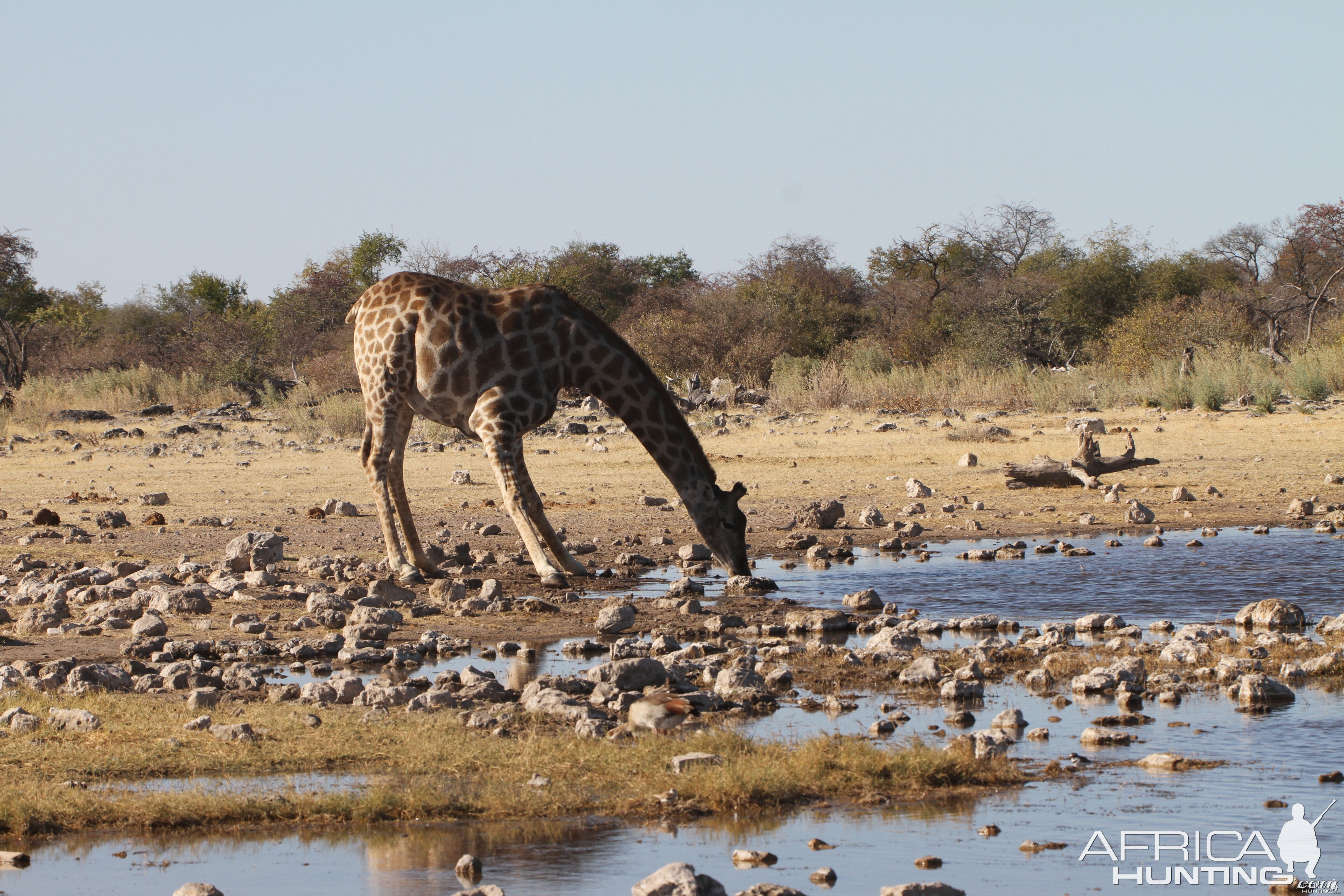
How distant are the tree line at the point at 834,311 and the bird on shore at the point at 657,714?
2613 centimetres

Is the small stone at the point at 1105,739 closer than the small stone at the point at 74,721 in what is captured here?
Yes

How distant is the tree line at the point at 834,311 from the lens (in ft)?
118

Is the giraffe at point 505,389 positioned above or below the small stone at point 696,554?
Answer: above

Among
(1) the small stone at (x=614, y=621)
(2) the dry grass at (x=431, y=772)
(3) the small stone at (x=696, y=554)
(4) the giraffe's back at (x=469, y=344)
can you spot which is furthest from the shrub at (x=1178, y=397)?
(2) the dry grass at (x=431, y=772)

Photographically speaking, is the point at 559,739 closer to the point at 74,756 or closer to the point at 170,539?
the point at 74,756

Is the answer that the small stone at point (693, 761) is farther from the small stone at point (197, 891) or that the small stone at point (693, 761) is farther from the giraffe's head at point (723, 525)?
the giraffe's head at point (723, 525)

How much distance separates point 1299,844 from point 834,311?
131 feet

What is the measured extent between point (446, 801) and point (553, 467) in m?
14.6

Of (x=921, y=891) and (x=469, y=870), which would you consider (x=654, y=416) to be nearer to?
(x=469, y=870)

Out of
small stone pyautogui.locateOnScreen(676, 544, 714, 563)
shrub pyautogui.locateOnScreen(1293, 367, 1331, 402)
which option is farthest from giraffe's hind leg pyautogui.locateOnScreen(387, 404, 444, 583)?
shrub pyautogui.locateOnScreen(1293, 367, 1331, 402)

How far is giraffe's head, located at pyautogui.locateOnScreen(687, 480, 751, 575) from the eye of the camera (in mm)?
10797

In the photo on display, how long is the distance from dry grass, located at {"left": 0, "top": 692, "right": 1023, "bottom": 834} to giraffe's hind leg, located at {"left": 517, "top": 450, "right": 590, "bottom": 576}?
4127 mm

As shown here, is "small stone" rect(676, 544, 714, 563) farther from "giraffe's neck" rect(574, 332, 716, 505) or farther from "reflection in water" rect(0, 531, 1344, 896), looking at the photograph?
"reflection in water" rect(0, 531, 1344, 896)

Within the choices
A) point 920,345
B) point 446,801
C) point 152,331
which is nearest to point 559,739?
point 446,801
